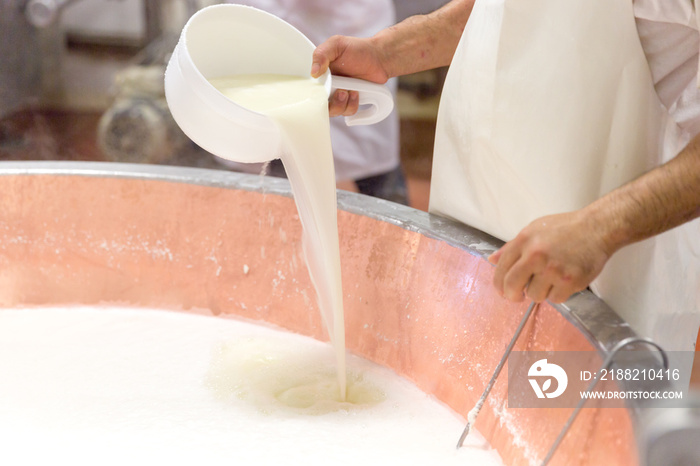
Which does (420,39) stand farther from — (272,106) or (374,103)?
(272,106)

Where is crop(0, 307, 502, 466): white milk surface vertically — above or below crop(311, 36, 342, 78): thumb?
below

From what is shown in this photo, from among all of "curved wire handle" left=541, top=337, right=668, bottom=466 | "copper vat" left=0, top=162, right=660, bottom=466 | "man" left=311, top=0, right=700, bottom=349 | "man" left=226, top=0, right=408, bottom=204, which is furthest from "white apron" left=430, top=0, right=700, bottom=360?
"man" left=226, top=0, right=408, bottom=204

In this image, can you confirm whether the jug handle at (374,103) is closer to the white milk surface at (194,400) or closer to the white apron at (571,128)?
the white apron at (571,128)

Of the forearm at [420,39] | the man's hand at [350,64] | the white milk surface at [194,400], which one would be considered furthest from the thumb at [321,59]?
the white milk surface at [194,400]

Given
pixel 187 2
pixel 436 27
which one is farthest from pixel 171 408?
pixel 187 2

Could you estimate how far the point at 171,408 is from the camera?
100 centimetres

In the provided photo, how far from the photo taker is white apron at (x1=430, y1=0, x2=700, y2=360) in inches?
33.9

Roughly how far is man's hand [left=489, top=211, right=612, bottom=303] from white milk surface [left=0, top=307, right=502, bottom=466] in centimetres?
27

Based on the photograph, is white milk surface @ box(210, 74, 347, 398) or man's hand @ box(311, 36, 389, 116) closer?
white milk surface @ box(210, 74, 347, 398)

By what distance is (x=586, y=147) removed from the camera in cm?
88

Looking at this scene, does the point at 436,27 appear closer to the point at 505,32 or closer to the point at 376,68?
the point at 376,68

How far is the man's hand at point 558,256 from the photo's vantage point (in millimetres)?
724

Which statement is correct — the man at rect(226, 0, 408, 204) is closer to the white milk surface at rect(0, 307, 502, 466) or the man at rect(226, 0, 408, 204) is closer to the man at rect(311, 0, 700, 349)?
the white milk surface at rect(0, 307, 502, 466)

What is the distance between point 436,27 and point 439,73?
250 centimetres
